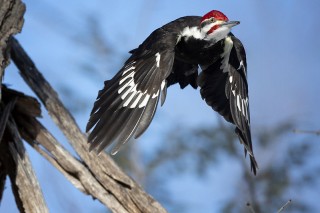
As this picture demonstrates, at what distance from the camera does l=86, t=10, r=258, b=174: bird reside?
365 cm

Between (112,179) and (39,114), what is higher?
(39,114)

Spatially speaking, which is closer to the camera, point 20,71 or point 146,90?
point 146,90

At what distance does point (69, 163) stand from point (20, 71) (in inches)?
26.0

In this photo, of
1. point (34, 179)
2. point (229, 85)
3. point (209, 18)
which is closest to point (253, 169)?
point (229, 85)

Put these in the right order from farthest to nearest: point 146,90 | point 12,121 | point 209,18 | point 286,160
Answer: point 286,160 → point 12,121 → point 209,18 → point 146,90

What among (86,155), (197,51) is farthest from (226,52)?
(86,155)

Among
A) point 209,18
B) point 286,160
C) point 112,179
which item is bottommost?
point 286,160

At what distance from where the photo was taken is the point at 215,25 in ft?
13.3

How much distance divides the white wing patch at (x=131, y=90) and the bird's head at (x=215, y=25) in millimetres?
380

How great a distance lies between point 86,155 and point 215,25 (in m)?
1.01

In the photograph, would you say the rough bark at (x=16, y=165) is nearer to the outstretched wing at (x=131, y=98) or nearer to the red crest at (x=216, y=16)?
→ the outstretched wing at (x=131, y=98)

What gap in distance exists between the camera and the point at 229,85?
418 cm

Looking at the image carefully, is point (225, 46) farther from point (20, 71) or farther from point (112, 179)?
point (20, 71)

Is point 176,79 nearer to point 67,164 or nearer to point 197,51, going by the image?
point 197,51
